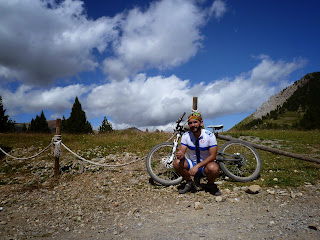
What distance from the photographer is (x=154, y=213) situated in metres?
4.62

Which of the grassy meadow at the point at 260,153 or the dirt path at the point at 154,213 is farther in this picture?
the grassy meadow at the point at 260,153

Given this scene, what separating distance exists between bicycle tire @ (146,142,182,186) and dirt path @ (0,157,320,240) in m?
0.29

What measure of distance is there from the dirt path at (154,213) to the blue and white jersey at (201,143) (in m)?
1.01

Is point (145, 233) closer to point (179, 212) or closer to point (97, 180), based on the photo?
point (179, 212)

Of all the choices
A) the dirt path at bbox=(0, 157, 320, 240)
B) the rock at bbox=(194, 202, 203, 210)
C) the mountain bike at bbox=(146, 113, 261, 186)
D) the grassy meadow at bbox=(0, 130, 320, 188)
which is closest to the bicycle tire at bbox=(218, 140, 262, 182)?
the mountain bike at bbox=(146, 113, 261, 186)

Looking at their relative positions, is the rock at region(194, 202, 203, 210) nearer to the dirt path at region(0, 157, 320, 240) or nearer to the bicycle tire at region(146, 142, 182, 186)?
the dirt path at region(0, 157, 320, 240)

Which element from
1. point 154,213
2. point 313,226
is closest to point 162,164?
point 154,213


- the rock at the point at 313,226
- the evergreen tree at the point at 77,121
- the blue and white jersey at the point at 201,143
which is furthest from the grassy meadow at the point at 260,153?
the evergreen tree at the point at 77,121

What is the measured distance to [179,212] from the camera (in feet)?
14.8

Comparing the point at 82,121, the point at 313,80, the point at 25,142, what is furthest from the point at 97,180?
the point at 313,80

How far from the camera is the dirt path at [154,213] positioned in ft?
11.8

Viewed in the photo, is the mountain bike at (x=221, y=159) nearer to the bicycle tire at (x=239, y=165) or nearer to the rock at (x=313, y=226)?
the bicycle tire at (x=239, y=165)

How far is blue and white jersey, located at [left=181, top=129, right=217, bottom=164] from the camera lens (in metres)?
5.27

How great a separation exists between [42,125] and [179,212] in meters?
66.3
